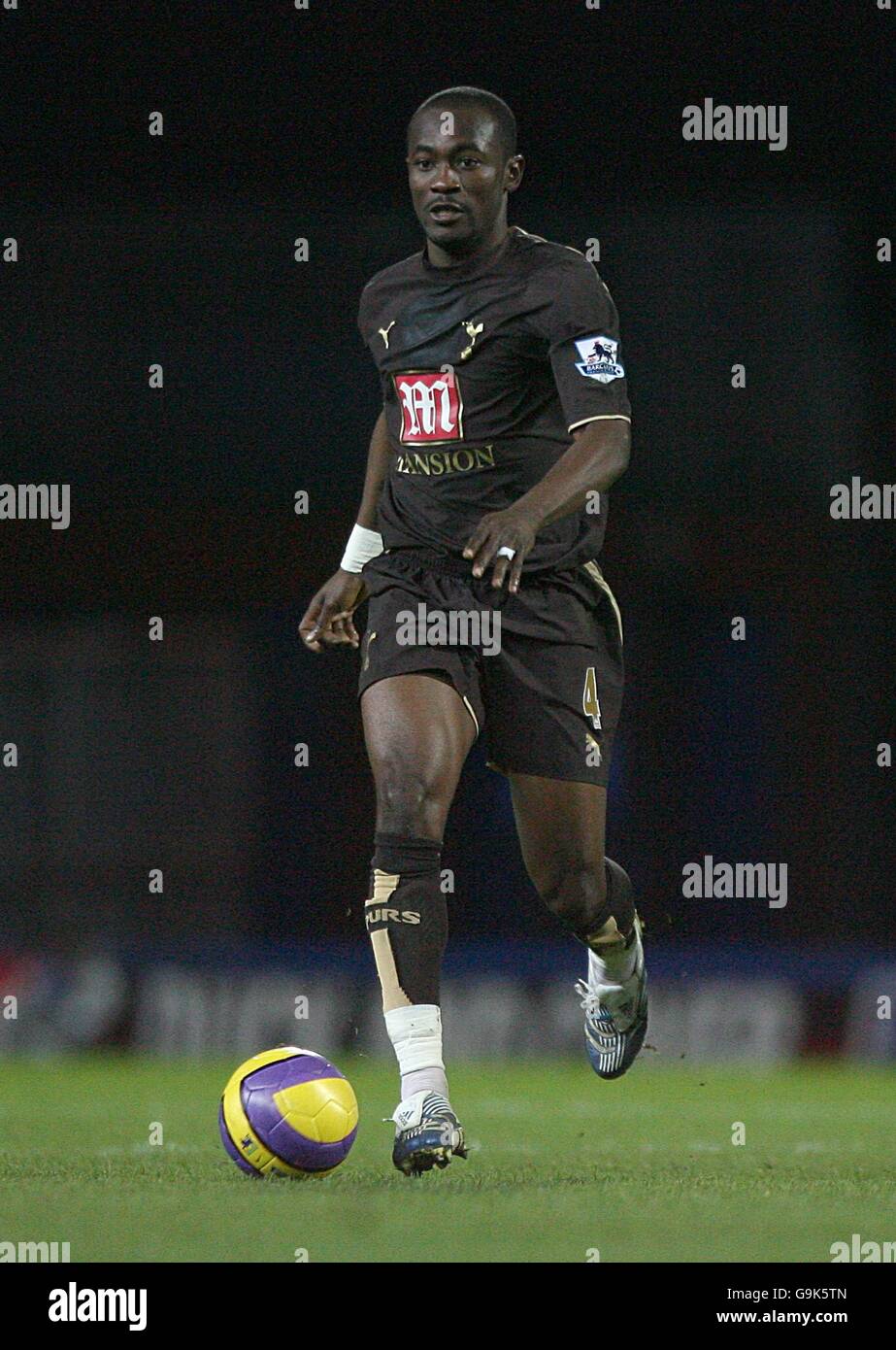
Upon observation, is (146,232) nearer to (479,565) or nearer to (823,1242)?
(479,565)

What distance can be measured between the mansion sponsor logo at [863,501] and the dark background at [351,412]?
0.23 meters

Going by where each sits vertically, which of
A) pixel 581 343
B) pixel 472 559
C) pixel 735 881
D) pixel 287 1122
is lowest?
pixel 287 1122

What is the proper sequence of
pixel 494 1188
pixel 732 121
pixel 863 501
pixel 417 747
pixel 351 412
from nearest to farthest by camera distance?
pixel 494 1188, pixel 417 747, pixel 863 501, pixel 732 121, pixel 351 412

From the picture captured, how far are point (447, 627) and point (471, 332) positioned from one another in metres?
0.70

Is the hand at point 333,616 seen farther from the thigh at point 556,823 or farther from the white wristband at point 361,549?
the thigh at point 556,823

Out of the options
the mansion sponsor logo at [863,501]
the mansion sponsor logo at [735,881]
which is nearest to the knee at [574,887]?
the mansion sponsor logo at [735,881]

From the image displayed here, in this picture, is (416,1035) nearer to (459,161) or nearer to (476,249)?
(476,249)

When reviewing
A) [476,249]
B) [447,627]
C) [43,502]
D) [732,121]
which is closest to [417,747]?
[447,627]

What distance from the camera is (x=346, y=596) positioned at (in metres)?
5.04

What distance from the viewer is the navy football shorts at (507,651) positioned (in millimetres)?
4625

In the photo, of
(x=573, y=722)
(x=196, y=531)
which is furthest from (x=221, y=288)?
(x=573, y=722)

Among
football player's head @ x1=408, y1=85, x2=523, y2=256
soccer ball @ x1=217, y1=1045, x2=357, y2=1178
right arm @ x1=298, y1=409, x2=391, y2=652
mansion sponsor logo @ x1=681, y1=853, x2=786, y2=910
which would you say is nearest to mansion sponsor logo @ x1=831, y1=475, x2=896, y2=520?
mansion sponsor logo @ x1=681, y1=853, x2=786, y2=910

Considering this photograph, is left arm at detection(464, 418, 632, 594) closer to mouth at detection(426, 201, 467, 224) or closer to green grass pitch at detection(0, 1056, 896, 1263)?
mouth at detection(426, 201, 467, 224)

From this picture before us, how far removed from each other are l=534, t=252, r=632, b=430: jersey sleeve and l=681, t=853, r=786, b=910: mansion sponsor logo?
4.98m
